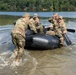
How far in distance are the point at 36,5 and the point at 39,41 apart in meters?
101

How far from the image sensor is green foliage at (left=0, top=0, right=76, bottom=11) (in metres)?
104

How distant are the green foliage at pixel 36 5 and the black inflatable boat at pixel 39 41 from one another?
9213 centimetres

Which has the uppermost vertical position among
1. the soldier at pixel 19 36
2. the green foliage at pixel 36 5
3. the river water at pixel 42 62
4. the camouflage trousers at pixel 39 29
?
the soldier at pixel 19 36

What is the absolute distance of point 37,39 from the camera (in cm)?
1016

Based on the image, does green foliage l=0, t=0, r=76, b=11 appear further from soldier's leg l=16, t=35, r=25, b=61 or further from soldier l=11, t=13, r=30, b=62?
soldier's leg l=16, t=35, r=25, b=61

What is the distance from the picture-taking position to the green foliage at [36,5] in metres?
104

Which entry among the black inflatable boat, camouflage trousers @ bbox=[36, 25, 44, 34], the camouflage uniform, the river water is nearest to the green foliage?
camouflage trousers @ bbox=[36, 25, 44, 34]

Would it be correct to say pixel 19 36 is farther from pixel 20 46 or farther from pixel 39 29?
pixel 39 29

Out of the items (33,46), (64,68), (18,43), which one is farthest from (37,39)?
(64,68)

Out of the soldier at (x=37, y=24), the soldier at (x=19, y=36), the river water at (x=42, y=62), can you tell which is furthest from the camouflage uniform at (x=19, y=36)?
the soldier at (x=37, y=24)

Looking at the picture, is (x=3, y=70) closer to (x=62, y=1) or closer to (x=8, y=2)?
(x=62, y=1)

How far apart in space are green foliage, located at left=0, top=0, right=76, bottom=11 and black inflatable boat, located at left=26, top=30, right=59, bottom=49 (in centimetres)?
9213

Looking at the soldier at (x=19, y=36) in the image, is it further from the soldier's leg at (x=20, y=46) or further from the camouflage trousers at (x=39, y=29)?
the camouflage trousers at (x=39, y=29)

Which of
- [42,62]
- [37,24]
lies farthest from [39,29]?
[42,62]
